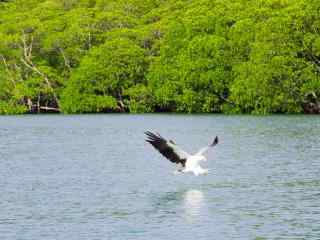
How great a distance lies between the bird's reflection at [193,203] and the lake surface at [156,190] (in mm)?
25

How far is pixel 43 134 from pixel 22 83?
4045 cm

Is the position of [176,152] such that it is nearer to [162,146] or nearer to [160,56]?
[162,146]

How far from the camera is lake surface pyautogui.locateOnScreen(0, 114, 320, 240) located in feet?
77.7

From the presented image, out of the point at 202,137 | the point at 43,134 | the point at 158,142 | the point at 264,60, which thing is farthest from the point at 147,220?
the point at 264,60

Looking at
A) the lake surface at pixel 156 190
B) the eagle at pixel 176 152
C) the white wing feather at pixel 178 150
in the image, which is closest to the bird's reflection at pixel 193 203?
the lake surface at pixel 156 190

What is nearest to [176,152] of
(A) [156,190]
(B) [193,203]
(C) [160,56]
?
(B) [193,203]

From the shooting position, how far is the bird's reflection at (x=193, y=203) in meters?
25.6

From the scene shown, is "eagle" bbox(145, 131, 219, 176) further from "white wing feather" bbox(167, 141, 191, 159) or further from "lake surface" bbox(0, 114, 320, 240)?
"lake surface" bbox(0, 114, 320, 240)

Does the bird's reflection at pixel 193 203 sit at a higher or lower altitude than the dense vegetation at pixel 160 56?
lower

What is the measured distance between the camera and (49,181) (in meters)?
33.4

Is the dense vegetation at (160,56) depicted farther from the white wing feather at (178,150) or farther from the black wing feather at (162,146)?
the black wing feather at (162,146)

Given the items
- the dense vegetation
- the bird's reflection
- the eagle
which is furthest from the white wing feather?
the dense vegetation

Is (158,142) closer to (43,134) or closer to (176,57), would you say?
(43,134)

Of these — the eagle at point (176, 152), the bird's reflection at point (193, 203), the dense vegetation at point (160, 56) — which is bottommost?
the bird's reflection at point (193, 203)
